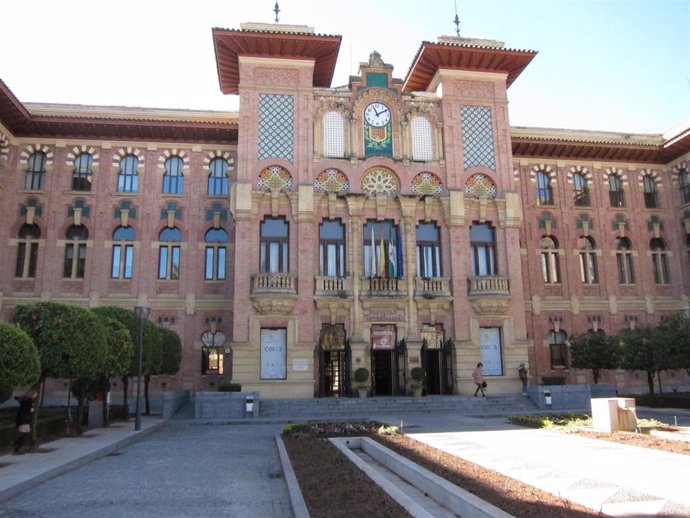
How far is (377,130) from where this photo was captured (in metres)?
31.6

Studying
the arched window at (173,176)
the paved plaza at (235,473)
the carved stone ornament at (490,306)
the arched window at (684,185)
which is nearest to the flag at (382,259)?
the carved stone ornament at (490,306)

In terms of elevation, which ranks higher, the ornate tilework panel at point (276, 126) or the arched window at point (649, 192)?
the ornate tilework panel at point (276, 126)

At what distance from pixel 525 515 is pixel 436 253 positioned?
80.4ft

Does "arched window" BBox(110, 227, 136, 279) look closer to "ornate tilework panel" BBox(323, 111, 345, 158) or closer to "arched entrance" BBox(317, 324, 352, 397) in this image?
"arched entrance" BBox(317, 324, 352, 397)

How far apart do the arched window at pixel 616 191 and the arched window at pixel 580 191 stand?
168 cm

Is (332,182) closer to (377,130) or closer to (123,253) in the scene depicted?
(377,130)

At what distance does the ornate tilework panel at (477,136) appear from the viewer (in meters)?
32.1

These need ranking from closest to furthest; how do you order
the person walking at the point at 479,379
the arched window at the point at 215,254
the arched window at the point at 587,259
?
the person walking at the point at 479,379
the arched window at the point at 215,254
the arched window at the point at 587,259

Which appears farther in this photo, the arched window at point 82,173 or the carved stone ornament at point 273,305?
the arched window at point 82,173

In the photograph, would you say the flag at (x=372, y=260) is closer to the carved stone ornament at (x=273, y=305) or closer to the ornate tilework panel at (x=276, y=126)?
the carved stone ornament at (x=273, y=305)

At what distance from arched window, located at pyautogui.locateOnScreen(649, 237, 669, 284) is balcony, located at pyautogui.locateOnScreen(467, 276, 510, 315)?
1275cm

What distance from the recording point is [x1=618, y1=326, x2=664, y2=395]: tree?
2495 centimetres

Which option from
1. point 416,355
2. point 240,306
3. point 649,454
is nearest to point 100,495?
point 649,454

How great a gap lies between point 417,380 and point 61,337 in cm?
1696
